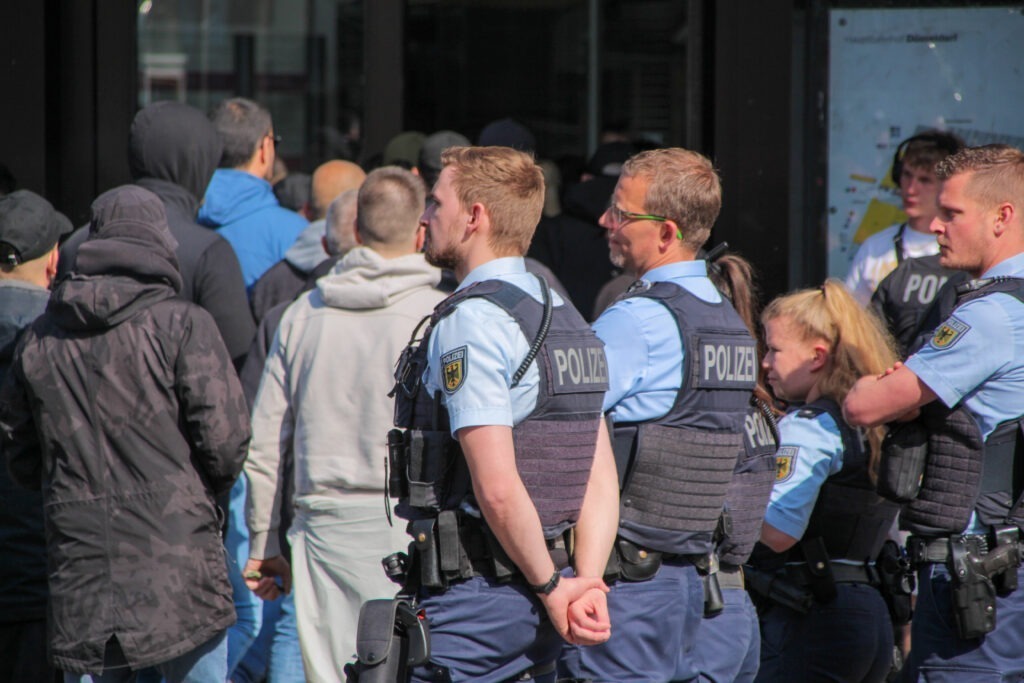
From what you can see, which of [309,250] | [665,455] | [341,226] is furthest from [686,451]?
[309,250]

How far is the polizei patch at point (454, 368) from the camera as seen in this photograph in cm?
265

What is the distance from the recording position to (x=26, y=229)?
13.3 ft

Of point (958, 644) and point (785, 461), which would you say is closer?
point (958, 644)

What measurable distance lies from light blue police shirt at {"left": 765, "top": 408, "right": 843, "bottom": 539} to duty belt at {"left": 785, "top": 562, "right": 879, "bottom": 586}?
126mm

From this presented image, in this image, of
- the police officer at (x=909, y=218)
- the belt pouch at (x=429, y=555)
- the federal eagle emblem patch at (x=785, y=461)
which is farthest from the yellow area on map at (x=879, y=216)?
the belt pouch at (x=429, y=555)

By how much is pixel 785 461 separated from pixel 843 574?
42 cm

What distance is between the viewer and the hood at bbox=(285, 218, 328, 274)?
196 inches

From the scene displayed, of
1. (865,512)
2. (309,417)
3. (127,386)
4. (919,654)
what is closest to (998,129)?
(865,512)

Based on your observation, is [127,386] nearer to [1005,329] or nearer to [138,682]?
[138,682]

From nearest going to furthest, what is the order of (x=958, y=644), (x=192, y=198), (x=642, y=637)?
(x=642, y=637)
(x=958, y=644)
(x=192, y=198)

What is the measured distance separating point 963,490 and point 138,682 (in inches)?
95.2

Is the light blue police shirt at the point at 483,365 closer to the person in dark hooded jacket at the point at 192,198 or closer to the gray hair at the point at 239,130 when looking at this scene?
the person in dark hooded jacket at the point at 192,198

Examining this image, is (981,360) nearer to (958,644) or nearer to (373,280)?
(958,644)

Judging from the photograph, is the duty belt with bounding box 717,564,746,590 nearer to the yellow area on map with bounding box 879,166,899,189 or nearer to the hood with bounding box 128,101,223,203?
the hood with bounding box 128,101,223,203
